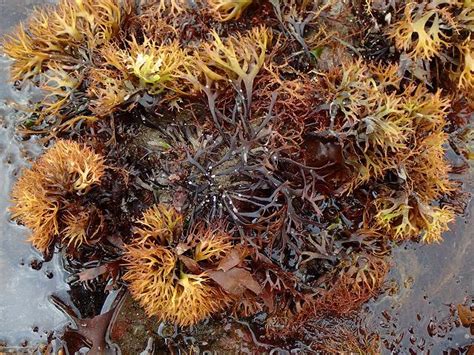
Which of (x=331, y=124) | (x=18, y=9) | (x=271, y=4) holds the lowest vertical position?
(x=331, y=124)

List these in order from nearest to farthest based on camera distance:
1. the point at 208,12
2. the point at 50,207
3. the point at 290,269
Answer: the point at 50,207
the point at 208,12
the point at 290,269

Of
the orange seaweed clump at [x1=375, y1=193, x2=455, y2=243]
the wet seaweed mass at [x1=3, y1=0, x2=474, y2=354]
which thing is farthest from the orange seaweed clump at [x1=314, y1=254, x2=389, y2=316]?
the orange seaweed clump at [x1=375, y1=193, x2=455, y2=243]

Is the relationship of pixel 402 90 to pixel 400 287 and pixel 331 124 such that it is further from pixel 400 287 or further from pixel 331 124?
pixel 400 287

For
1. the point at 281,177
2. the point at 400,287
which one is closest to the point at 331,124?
the point at 281,177

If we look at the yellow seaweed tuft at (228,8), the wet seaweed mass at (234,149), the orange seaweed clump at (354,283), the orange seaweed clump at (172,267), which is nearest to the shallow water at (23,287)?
the wet seaweed mass at (234,149)

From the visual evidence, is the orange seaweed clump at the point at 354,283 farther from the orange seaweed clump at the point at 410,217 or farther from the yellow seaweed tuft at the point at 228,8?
the yellow seaweed tuft at the point at 228,8

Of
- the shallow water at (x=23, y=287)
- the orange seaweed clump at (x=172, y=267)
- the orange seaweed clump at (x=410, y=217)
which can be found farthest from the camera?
the shallow water at (x=23, y=287)

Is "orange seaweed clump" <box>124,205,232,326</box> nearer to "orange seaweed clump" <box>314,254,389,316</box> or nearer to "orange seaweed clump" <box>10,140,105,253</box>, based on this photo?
"orange seaweed clump" <box>10,140,105,253</box>
